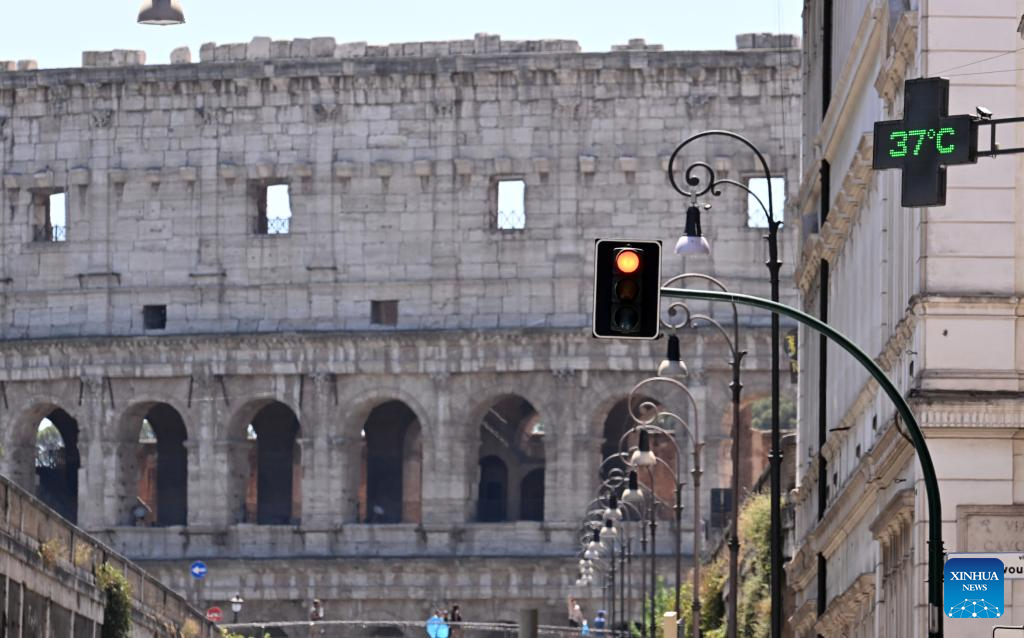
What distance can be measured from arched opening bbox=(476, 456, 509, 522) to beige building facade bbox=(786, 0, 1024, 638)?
74.2 m

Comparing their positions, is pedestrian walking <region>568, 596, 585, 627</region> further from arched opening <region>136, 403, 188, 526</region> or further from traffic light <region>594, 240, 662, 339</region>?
traffic light <region>594, 240, 662, 339</region>

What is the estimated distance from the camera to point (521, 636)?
27375 millimetres

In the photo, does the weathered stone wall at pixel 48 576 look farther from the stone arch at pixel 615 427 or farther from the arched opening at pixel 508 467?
the arched opening at pixel 508 467

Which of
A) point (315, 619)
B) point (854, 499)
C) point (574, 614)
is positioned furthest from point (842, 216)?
point (315, 619)

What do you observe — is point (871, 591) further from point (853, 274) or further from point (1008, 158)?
point (1008, 158)

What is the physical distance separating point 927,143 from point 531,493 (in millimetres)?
90843

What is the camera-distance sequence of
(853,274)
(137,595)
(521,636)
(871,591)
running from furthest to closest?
(137,595), (853,274), (871,591), (521,636)

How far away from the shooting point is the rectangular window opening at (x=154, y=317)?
349 ft

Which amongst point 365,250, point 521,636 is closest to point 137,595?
point 521,636

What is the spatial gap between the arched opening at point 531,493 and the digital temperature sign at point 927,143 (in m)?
89.6

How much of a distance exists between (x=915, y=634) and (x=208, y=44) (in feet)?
251

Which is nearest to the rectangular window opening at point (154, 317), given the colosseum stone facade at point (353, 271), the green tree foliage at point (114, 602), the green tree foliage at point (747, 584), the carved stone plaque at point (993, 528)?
the colosseum stone facade at point (353, 271)

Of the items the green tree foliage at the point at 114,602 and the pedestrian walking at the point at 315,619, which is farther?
the pedestrian walking at the point at 315,619

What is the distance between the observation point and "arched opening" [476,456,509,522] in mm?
115875
